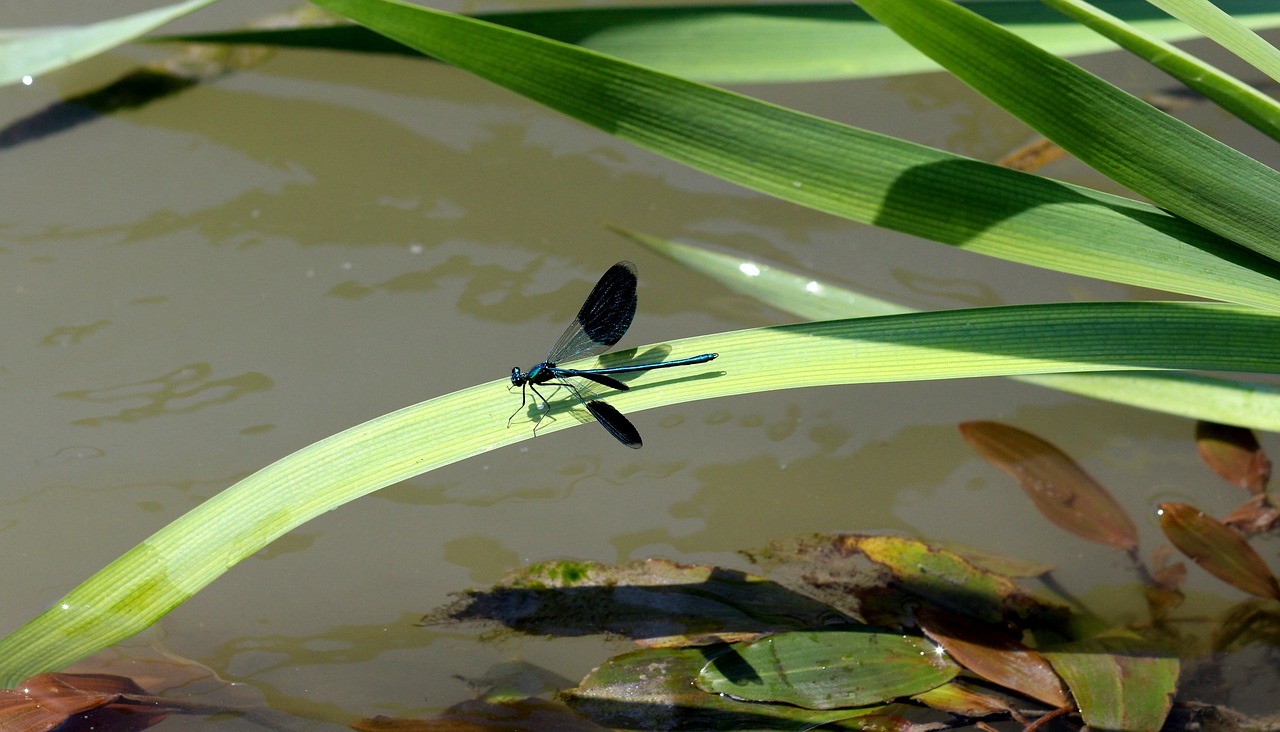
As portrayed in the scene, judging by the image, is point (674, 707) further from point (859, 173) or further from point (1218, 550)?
point (1218, 550)

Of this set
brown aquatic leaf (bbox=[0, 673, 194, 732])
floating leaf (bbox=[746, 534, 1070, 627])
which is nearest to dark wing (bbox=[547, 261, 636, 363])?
floating leaf (bbox=[746, 534, 1070, 627])

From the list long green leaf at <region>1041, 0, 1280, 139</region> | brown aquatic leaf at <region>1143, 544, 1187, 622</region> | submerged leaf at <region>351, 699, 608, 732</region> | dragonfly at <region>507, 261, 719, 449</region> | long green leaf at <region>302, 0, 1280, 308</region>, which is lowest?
submerged leaf at <region>351, 699, 608, 732</region>

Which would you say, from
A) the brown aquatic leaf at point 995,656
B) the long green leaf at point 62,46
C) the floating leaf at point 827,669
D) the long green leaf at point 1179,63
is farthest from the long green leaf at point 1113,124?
the long green leaf at point 62,46

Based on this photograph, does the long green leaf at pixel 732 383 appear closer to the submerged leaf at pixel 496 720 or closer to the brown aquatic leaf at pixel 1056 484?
the submerged leaf at pixel 496 720

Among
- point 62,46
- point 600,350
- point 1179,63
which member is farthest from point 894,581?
point 62,46

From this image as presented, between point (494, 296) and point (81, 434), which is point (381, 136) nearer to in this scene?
point (494, 296)

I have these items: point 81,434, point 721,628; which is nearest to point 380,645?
A: point 721,628

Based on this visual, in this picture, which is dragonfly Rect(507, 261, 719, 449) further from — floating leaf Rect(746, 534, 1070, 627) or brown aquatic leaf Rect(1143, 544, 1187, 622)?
brown aquatic leaf Rect(1143, 544, 1187, 622)
